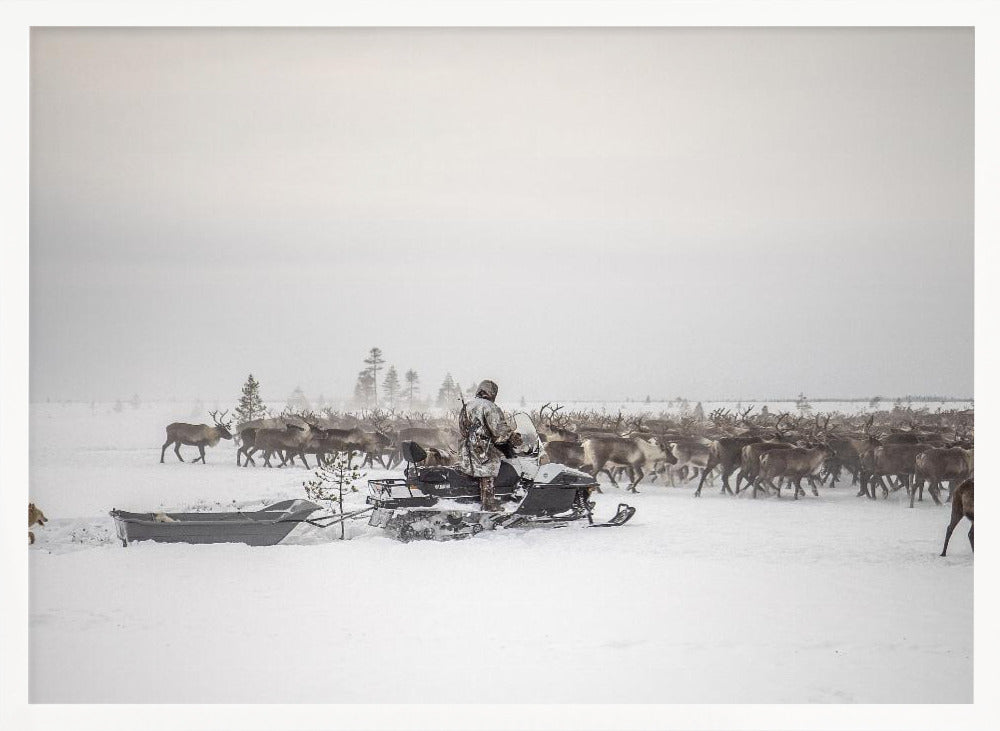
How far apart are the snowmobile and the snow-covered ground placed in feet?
0.46

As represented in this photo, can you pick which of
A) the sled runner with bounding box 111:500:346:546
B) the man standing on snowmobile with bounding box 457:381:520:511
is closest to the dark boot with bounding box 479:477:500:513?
the man standing on snowmobile with bounding box 457:381:520:511

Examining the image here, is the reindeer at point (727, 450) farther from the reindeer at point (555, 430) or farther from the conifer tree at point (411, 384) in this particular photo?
the conifer tree at point (411, 384)

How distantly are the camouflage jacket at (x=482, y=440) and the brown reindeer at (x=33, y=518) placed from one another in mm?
3480

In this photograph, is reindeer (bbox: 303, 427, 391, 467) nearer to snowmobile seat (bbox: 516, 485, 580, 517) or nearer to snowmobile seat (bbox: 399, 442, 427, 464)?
snowmobile seat (bbox: 399, 442, 427, 464)

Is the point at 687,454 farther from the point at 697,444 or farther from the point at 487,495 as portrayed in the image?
the point at 487,495

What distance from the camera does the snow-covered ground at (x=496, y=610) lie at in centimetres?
611

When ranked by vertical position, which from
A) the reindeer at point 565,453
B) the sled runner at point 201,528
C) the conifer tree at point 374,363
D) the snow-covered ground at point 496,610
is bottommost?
the snow-covered ground at point 496,610

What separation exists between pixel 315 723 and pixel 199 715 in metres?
0.78

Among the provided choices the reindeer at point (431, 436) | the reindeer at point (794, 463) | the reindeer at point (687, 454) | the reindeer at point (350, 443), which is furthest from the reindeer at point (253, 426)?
the reindeer at point (794, 463)

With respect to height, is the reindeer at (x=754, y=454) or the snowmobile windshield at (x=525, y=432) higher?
the snowmobile windshield at (x=525, y=432)

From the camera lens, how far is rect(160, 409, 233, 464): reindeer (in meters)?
9.13
